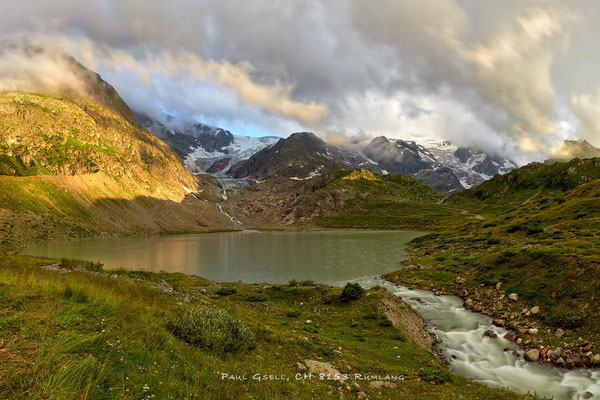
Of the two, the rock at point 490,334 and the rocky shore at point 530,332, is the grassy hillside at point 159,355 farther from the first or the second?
the rock at point 490,334

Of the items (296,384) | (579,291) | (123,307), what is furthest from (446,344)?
(123,307)

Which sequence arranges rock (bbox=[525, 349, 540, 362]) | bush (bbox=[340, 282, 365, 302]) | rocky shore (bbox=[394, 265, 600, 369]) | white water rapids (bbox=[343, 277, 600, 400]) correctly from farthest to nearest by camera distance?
bush (bbox=[340, 282, 365, 302]) < rock (bbox=[525, 349, 540, 362]) < rocky shore (bbox=[394, 265, 600, 369]) < white water rapids (bbox=[343, 277, 600, 400])

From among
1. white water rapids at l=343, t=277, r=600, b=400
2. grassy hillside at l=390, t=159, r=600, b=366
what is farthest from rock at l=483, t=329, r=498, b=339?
grassy hillside at l=390, t=159, r=600, b=366

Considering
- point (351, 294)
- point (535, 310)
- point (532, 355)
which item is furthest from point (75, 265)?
point (535, 310)

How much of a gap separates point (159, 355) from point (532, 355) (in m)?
24.6

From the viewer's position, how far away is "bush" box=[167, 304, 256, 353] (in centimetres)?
1105

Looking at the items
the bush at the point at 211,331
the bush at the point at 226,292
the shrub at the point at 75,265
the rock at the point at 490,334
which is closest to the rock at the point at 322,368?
the bush at the point at 211,331

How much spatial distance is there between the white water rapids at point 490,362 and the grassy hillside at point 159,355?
13.1ft

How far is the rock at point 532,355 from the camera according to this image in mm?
19375

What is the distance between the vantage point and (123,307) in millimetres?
10922

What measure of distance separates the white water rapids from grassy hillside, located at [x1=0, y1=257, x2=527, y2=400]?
13.1ft

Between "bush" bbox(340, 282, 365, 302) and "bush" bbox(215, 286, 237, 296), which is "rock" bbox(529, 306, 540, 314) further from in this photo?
"bush" bbox(215, 286, 237, 296)

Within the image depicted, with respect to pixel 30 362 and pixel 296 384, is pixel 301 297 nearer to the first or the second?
pixel 296 384

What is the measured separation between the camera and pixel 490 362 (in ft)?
66.0
